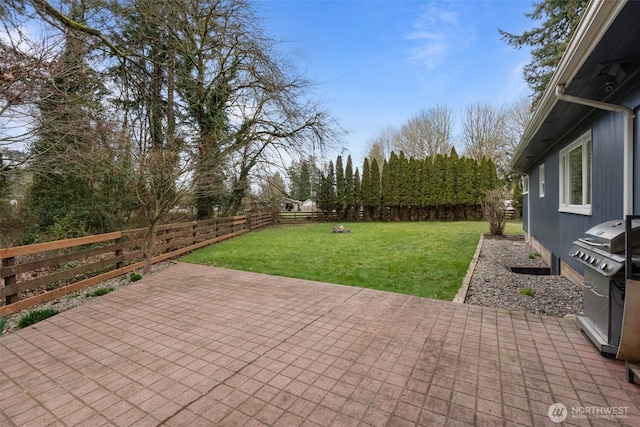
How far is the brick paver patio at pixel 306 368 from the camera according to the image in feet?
6.24

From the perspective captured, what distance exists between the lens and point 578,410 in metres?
1.88

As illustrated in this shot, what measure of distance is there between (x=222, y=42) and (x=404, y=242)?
8823 mm

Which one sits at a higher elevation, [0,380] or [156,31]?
[156,31]

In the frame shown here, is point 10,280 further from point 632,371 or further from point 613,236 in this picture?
point 613,236

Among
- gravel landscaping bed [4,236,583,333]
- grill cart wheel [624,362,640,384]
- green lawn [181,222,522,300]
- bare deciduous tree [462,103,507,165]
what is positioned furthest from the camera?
bare deciduous tree [462,103,507,165]

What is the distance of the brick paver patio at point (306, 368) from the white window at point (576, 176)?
2.21 m

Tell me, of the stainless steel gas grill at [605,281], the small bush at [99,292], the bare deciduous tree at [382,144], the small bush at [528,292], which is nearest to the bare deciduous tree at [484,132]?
the bare deciduous tree at [382,144]

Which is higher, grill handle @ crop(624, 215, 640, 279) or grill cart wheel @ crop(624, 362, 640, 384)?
grill handle @ crop(624, 215, 640, 279)

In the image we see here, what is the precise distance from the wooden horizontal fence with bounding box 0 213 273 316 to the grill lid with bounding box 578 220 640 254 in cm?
629

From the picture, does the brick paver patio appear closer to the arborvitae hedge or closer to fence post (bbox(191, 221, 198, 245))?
fence post (bbox(191, 221, 198, 245))

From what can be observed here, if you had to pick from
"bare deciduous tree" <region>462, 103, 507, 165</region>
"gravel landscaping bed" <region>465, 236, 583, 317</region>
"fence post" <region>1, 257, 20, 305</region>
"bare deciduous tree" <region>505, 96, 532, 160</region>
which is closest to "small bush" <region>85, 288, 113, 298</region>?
"fence post" <region>1, 257, 20, 305</region>

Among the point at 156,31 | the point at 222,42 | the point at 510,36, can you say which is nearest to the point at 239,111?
the point at 222,42

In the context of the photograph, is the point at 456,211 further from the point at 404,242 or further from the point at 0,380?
the point at 0,380

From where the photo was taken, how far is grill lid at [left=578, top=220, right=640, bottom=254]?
2242mm
